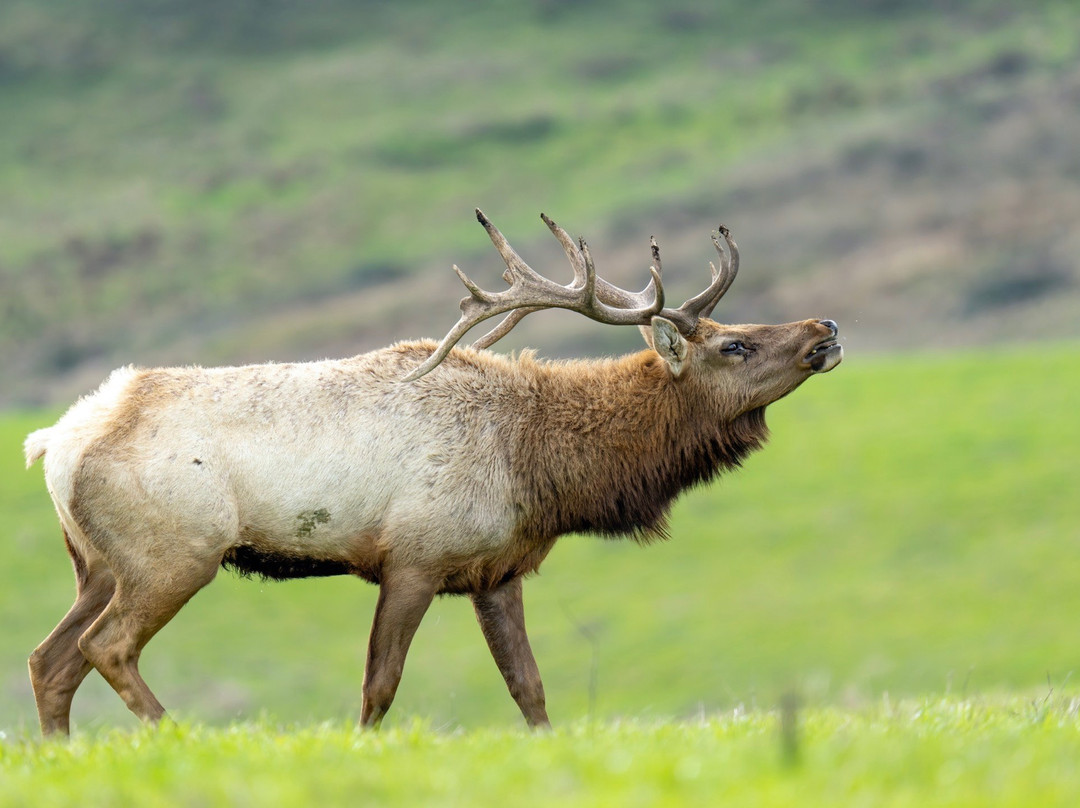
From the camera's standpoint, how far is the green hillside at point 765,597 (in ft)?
77.2

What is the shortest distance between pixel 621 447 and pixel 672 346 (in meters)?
0.70

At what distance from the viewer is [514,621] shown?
894 centimetres

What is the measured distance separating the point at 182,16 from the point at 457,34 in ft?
64.3

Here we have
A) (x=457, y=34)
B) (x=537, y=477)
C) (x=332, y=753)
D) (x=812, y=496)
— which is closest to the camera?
(x=332, y=753)

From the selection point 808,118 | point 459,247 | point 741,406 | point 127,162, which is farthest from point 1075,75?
point 741,406

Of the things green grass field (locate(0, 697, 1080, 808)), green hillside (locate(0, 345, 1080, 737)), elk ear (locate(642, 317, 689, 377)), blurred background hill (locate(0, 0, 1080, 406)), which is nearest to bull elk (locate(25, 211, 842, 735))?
elk ear (locate(642, 317, 689, 377))

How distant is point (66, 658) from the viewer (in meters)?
8.28

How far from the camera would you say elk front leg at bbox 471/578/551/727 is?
8.82 meters

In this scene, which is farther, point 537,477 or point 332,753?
point 537,477

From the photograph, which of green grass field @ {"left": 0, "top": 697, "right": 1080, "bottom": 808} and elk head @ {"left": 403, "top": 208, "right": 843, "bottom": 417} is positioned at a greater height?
elk head @ {"left": 403, "top": 208, "right": 843, "bottom": 417}

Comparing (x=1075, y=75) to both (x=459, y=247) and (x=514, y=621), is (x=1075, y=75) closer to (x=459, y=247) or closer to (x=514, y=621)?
(x=459, y=247)

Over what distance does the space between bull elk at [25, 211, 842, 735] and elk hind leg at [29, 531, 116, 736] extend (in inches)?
0.5

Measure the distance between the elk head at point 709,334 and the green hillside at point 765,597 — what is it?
11.6 m

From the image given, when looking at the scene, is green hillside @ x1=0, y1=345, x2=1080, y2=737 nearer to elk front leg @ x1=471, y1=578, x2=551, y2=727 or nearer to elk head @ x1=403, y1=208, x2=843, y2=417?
elk head @ x1=403, y1=208, x2=843, y2=417
